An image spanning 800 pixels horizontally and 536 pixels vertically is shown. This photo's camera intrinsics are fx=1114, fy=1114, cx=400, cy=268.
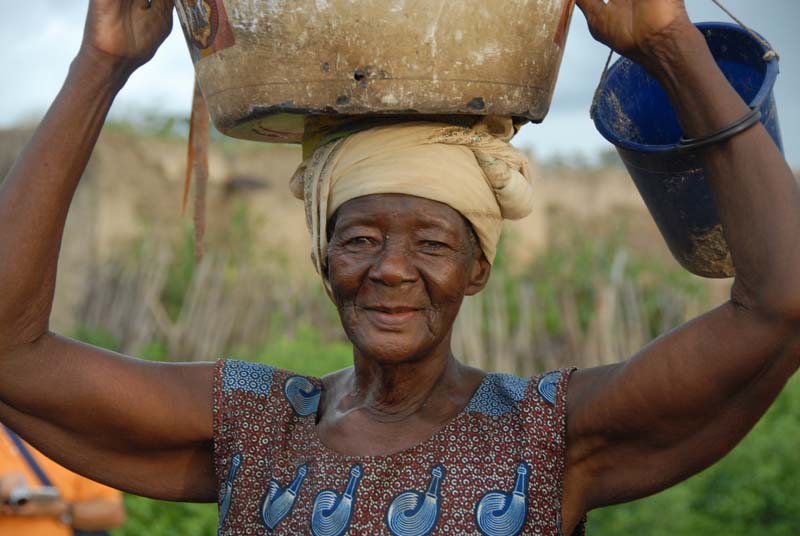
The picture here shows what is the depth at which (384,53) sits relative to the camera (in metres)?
1.99

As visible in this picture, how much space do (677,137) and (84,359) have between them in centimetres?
135

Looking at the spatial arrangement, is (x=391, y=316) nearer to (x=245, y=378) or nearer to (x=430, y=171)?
(x=430, y=171)

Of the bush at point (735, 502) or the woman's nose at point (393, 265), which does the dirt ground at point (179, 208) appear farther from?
the woman's nose at point (393, 265)

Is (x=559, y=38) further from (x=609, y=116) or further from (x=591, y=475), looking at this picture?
(x=591, y=475)

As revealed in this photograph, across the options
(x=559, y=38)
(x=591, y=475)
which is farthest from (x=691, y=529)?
(x=559, y=38)

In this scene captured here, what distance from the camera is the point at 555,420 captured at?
224 centimetres

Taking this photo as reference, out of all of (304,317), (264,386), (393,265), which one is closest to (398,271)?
(393,265)

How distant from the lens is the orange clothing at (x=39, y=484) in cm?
402

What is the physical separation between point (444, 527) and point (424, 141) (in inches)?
29.9

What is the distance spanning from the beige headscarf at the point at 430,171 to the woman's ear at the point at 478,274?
0.03m

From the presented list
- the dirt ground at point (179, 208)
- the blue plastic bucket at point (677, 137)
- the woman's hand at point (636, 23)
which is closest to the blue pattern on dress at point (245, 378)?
the blue plastic bucket at point (677, 137)

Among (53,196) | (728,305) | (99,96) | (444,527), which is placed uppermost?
(99,96)

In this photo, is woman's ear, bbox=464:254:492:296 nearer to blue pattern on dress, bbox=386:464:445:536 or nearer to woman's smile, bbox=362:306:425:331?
woman's smile, bbox=362:306:425:331

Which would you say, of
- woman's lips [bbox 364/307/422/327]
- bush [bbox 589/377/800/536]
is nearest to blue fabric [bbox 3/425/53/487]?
woman's lips [bbox 364/307/422/327]
